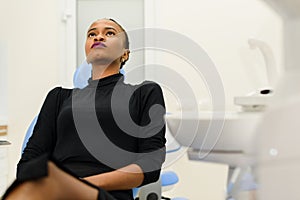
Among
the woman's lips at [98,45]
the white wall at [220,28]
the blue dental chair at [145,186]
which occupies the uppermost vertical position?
the white wall at [220,28]

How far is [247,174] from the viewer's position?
0.83 meters

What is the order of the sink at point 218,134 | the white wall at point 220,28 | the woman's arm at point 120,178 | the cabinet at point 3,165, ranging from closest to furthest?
the sink at point 218,134, the woman's arm at point 120,178, the cabinet at point 3,165, the white wall at point 220,28

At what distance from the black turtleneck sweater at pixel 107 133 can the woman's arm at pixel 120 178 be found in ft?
0.08

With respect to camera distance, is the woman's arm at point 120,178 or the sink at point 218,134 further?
the woman's arm at point 120,178

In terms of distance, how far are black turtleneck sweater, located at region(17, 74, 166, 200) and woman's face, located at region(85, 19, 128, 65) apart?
12 cm

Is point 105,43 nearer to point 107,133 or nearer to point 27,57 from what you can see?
point 107,133

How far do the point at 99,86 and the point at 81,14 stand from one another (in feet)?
3.77

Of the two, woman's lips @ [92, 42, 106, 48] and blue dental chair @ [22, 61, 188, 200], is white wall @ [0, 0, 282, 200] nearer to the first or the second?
blue dental chair @ [22, 61, 188, 200]

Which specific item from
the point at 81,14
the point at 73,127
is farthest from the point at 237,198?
the point at 81,14

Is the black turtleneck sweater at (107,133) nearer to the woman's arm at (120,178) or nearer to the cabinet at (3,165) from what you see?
the woman's arm at (120,178)

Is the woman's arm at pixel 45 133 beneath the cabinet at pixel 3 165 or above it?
above

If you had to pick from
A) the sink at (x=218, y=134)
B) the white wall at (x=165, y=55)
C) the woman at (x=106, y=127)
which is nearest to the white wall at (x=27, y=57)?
the white wall at (x=165, y=55)

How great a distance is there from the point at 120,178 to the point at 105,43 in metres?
0.49

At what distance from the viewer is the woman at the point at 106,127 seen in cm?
120
